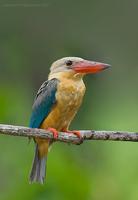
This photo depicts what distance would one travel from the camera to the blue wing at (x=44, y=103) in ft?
A: 21.9

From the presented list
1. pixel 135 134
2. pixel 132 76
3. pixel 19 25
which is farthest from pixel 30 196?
pixel 19 25

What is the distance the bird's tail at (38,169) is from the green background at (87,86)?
0.08 m

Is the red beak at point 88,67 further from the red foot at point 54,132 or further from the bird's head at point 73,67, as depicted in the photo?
the red foot at point 54,132

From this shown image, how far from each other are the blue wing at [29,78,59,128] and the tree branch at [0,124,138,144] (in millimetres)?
504

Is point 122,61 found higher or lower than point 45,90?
higher

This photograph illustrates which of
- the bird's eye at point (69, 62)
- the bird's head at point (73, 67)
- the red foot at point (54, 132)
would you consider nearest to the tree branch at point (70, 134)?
the red foot at point (54, 132)

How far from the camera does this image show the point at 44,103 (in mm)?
6699

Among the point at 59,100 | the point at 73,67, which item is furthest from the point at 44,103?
the point at 73,67

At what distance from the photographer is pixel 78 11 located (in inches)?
522

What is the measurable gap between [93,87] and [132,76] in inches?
28.1

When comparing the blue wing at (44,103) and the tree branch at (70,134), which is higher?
the blue wing at (44,103)

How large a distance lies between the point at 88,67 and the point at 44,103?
45 cm

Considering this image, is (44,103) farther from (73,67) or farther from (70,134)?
(70,134)

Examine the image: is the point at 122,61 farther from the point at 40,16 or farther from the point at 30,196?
the point at 30,196
